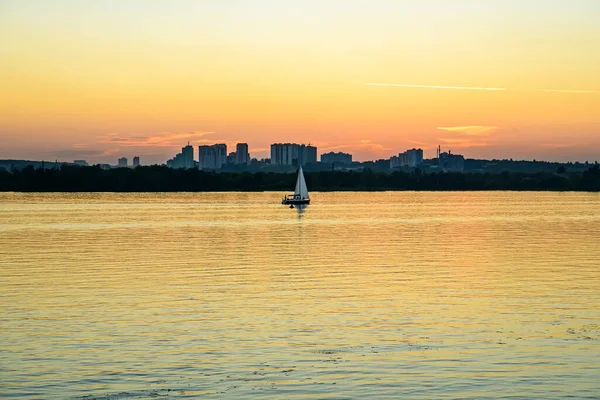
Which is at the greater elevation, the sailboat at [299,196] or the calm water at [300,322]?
the sailboat at [299,196]

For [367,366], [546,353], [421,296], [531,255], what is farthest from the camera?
[531,255]

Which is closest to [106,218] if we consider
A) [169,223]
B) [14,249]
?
[169,223]

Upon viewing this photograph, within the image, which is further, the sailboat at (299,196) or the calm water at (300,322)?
the sailboat at (299,196)

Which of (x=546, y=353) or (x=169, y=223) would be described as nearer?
(x=546, y=353)

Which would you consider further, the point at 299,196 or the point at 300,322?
the point at 299,196

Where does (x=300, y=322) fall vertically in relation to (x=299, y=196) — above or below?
below

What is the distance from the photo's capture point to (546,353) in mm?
27469

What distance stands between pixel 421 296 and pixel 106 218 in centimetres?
8714

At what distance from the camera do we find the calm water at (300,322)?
23922mm

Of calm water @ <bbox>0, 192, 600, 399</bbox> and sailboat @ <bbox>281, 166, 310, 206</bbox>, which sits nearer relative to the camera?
calm water @ <bbox>0, 192, 600, 399</bbox>

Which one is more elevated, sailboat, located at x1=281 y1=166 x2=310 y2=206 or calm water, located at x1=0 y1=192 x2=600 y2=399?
sailboat, located at x1=281 y1=166 x2=310 y2=206

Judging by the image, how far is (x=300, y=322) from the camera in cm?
3303

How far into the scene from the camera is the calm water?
942 inches

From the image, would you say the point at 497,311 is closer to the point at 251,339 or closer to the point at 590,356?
the point at 590,356
